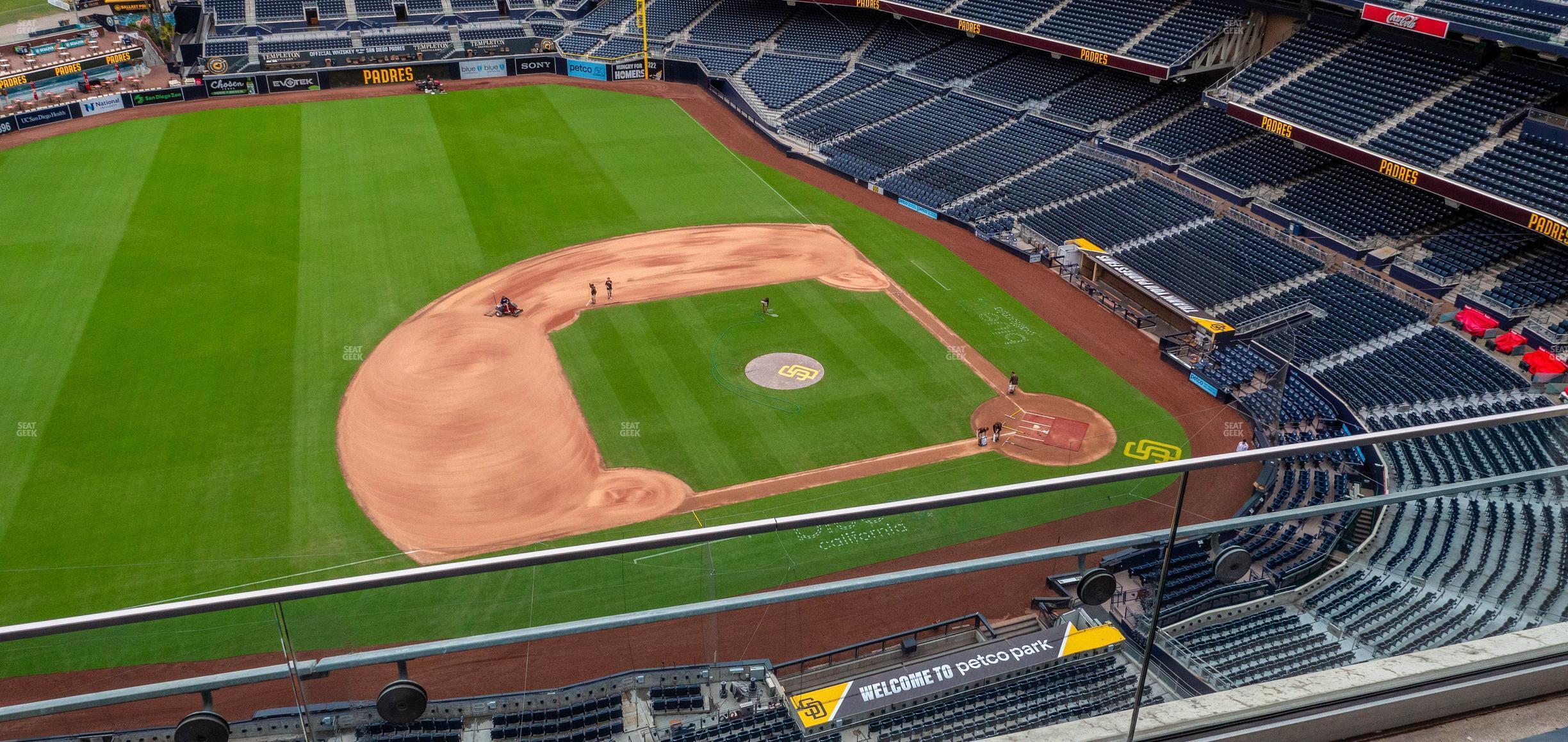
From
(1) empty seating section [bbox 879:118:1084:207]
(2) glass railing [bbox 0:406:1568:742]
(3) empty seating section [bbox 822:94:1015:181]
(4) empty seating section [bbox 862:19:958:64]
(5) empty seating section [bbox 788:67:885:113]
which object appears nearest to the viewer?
(2) glass railing [bbox 0:406:1568:742]

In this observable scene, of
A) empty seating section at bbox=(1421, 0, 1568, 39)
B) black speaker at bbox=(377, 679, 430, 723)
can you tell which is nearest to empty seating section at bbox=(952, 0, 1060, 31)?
empty seating section at bbox=(1421, 0, 1568, 39)

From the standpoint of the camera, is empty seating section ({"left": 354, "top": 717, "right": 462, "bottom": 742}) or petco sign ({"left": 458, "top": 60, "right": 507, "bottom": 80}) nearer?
empty seating section ({"left": 354, "top": 717, "right": 462, "bottom": 742})

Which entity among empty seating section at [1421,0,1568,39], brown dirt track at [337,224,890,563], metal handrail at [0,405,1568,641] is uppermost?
empty seating section at [1421,0,1568,39]

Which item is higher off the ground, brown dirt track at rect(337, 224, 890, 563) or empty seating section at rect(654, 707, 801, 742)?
empty seating section at rect(654, 707, 801, 742)

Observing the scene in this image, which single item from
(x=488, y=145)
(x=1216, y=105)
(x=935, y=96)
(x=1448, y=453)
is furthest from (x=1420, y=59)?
(x=488, y=145)

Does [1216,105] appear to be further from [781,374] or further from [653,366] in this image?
[653,366]

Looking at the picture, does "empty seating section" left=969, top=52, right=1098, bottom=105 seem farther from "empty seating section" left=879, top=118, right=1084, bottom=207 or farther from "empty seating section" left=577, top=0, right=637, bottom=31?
"empty seating section" left=577, top=0, right=637, bottom=31

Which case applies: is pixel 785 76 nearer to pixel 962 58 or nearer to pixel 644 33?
pixel 644 33
